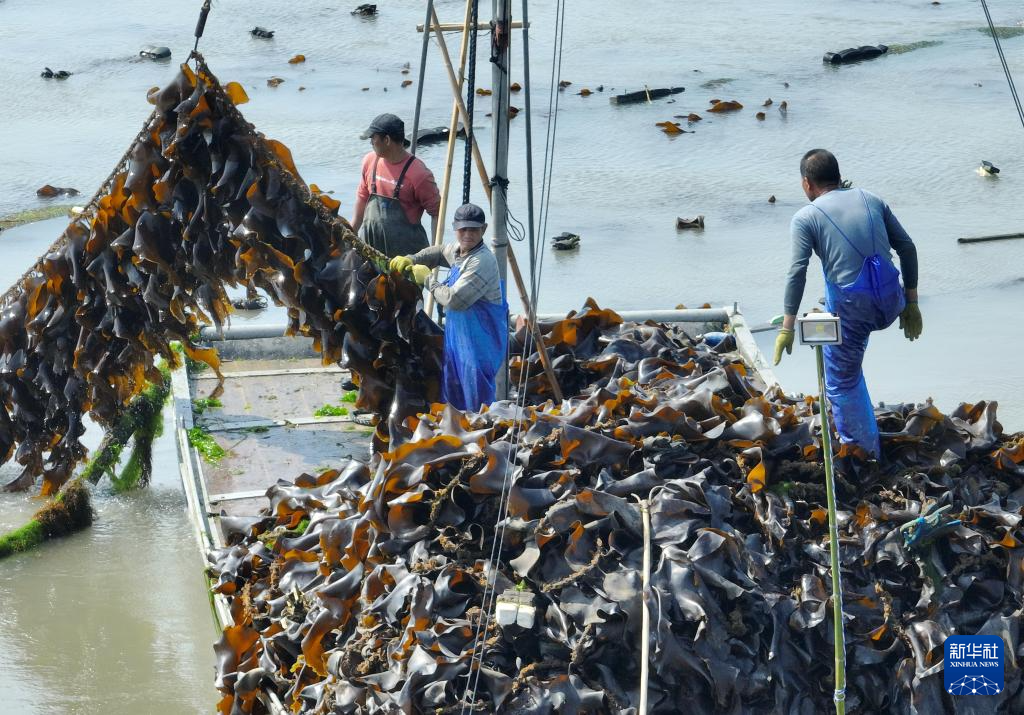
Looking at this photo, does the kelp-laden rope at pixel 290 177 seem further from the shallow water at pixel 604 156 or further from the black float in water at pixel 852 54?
the black float in water at pixel 852 54

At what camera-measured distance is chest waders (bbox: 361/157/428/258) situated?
312 inches

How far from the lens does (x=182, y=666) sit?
705cm

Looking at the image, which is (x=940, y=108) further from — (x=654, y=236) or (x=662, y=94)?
(x=654, y=236)

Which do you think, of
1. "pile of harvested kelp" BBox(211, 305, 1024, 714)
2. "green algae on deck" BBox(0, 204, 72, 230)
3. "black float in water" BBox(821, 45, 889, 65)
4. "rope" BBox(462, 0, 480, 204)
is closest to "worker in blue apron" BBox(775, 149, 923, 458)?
"pile of harvested kelp" BBox(211, 305, 1024, 714)

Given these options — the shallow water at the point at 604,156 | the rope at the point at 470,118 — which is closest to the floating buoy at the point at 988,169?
the shallow water at the point at 604,156

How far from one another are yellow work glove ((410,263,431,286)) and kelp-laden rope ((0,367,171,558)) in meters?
2.17

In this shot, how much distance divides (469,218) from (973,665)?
3.08 meters

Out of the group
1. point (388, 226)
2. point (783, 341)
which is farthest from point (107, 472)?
point (783, 341)

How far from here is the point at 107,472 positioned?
8.85m

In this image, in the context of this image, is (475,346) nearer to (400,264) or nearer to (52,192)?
(400,264)

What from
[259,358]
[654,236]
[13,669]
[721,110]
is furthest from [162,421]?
[721,110]

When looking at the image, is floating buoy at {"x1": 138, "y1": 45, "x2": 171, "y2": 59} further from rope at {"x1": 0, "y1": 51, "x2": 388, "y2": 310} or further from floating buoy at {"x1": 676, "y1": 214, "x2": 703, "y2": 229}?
rope at {"x1": 0, "y1": 51, "x2": 388, "y2": 310}

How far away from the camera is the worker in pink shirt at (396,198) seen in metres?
7.84

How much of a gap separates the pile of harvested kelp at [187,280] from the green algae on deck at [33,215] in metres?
6.32
